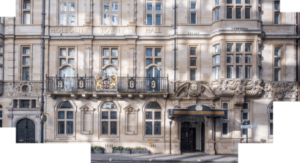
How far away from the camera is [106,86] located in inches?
508

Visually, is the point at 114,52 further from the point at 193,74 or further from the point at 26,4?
the point at 26,4

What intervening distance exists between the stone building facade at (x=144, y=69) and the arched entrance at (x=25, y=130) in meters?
0.06

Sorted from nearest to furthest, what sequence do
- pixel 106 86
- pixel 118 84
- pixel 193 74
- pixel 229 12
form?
pixel 106 86 < pixel 229 12 < pixel 118 84 < pixel 193 74

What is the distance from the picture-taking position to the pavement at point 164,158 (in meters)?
12.0

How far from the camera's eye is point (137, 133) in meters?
13.7

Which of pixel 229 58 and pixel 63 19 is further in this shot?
pixel 63 19

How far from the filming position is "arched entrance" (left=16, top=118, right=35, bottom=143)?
13562 mm

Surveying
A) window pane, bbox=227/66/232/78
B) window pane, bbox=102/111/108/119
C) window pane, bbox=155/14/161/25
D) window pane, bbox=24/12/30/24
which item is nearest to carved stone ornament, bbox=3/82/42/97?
window pane, bbox=24/12/30/24

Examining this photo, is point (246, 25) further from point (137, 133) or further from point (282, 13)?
point (137, 133)

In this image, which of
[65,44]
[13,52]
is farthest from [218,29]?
[13,52]

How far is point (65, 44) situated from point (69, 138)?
534 centimetres

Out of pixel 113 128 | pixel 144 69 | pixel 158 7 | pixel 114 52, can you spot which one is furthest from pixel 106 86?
pixel 158 7

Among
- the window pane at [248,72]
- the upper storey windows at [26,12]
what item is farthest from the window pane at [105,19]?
the window pane at [248,72]

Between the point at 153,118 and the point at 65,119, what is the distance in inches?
197
